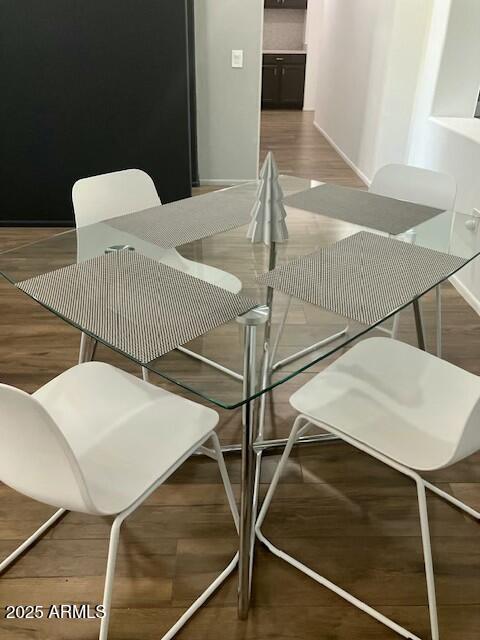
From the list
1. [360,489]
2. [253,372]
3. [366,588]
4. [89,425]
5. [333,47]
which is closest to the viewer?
[253,372]

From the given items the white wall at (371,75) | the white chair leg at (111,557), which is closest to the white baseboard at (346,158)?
the white wall at (371,75)

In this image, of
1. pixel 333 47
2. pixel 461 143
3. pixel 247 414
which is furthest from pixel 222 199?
pixel 333 47

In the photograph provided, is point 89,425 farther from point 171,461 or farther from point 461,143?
point 461,143

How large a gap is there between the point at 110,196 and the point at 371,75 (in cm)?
346

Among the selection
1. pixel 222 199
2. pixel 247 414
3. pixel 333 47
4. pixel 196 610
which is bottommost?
pixel 196 610

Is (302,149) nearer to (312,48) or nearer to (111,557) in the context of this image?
(312,48)

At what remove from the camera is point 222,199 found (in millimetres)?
1958

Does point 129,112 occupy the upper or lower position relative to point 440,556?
upper

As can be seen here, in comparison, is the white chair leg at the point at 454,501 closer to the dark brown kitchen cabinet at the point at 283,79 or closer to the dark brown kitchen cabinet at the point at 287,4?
the dark brown kitchen cabinet at the point at 283,79

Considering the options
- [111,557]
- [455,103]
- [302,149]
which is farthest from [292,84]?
[111,557]

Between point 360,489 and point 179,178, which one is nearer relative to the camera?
point 360,489

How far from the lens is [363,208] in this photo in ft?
6.05

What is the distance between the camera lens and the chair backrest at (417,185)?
80.5 inches

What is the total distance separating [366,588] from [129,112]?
120 inches
